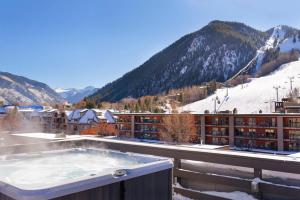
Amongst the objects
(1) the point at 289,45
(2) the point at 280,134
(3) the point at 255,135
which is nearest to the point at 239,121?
(3) the point at 255,135

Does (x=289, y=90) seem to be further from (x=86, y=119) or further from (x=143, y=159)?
(x=143, y=159)

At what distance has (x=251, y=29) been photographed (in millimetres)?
120562

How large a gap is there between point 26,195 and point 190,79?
3645 inches

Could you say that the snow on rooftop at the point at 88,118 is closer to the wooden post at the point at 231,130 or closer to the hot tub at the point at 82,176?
the wooden post at the point at 231,130

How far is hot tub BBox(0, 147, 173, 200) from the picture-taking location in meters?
3.12

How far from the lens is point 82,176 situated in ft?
11.9

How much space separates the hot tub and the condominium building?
62.9 feet

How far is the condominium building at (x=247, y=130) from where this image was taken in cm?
Answer: 2239

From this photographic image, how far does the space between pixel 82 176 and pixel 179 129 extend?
23361 mm

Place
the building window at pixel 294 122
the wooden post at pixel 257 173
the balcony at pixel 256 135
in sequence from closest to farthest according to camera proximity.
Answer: the wooden post at pixel 257 173 < the building window at pixel 294 122 < the balcony at pixel 256 135

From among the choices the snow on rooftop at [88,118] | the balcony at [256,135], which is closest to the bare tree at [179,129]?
the balcony at [256,135]

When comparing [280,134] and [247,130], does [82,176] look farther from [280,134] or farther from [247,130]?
[247,130]

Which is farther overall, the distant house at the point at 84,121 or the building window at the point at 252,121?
the distant house at the point at 84,121

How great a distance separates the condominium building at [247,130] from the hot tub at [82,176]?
62.9 feet
